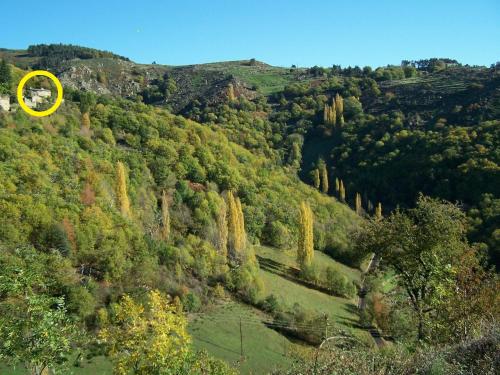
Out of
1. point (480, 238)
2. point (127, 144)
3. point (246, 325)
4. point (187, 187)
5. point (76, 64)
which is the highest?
point (76, 64)

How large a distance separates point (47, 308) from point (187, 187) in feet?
195

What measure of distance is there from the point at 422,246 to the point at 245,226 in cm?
5265

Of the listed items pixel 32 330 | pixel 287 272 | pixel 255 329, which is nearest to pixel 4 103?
pixel 287 272

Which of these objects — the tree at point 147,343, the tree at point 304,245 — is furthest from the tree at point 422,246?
the tree at point 304,245

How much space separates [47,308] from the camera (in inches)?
459

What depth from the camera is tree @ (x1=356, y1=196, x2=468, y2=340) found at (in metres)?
17.4

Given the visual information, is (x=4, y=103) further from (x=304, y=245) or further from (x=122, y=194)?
(x=304, y=245)

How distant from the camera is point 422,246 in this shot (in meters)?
18.6

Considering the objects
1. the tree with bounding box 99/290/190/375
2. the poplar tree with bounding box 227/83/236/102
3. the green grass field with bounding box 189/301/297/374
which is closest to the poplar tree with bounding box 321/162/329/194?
the poplar tree with bounding box 227/83/236/102

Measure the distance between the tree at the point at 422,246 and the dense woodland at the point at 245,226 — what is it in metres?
0.07

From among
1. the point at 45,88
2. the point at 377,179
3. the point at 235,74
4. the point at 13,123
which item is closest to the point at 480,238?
the point at 377,179

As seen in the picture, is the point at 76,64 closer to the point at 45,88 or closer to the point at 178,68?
the point at 178,68

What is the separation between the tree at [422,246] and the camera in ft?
57.1

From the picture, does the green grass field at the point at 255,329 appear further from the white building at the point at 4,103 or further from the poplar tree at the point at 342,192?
the poplar tree at the point at 342,192
